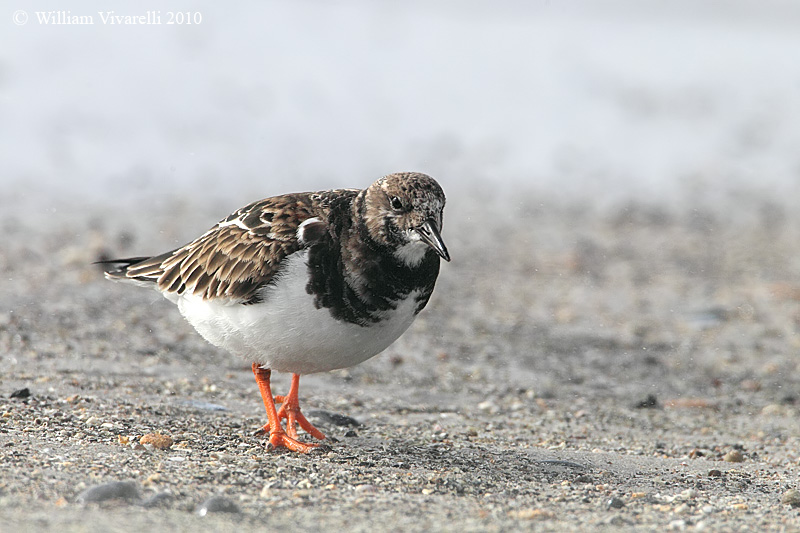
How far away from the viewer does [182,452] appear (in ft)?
11.3

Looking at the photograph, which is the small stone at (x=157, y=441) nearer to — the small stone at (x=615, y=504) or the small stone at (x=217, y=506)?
the small stone at (x=217, y=506)

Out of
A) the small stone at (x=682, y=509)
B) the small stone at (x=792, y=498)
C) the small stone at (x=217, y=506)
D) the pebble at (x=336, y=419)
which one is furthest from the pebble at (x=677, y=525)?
the pebble at (x=336, y=419)

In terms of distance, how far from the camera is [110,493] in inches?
108

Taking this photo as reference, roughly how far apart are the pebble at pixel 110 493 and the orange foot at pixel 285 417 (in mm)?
976

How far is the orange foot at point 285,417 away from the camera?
376 centimetres

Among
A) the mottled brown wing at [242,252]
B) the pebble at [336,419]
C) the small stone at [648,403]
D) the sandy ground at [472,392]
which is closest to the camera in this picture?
the sandy ground at [472,392]

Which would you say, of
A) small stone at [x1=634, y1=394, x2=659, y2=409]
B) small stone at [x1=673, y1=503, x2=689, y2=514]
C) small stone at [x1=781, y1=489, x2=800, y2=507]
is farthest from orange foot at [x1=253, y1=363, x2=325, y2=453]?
small stone at [x1=634, y1=394, x2=659, y2=409]

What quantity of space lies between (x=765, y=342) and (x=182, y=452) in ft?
13.3

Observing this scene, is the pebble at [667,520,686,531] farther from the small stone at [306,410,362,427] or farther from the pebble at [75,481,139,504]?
the small stone at [306,410,362,427]

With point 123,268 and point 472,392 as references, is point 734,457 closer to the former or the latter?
point 472,392

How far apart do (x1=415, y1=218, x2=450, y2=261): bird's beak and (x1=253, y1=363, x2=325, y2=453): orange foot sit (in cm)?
98

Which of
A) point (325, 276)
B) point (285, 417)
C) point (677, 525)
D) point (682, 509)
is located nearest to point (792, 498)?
point (682, 509)

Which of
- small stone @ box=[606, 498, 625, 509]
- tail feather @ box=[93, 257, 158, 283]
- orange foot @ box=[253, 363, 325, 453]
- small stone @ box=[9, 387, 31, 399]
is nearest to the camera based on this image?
small stone @ box=[606, 498, 625, 509]

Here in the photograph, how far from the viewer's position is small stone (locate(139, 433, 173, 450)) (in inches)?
137
